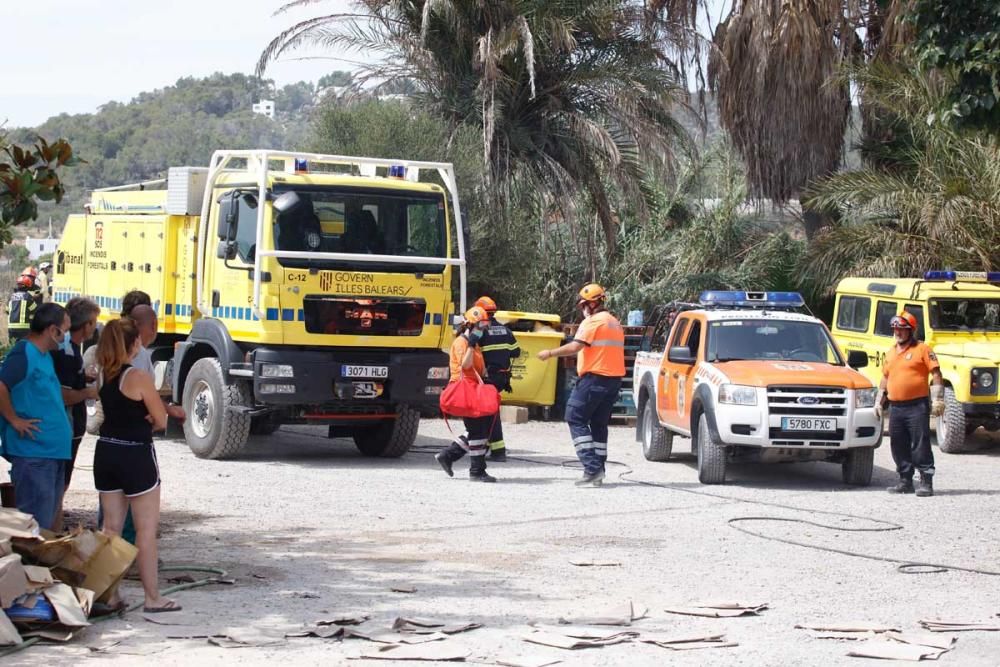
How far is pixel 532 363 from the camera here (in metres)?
20.5

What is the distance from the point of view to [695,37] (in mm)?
26141

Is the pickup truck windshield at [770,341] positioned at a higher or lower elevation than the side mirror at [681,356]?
higher

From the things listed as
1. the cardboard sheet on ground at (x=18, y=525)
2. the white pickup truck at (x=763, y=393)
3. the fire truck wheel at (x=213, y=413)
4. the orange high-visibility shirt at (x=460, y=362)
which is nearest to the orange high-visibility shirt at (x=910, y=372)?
the white pickup truck at (x=763, y=393)

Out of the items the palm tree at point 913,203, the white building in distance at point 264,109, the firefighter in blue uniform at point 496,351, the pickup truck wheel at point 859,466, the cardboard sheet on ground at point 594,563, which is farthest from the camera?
the white building in distance at point 264,109

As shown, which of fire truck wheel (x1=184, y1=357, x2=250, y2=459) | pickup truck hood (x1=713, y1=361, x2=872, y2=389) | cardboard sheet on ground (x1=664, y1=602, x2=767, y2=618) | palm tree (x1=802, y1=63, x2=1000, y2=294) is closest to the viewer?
cardboard sheet on ground (x1=664, y1=602, x2=767, y2=618)

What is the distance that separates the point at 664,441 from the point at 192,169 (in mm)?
6071

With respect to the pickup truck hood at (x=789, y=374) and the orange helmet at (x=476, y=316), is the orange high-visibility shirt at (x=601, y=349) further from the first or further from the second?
the pickup truck hood at (x=789, y=374)

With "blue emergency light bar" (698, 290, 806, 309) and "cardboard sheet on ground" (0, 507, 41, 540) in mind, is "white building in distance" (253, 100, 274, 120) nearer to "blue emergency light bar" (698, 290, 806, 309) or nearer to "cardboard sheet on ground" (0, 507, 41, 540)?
"blue emergency light bar" (698, 290, 806, 309)

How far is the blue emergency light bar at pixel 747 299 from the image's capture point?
16.2m

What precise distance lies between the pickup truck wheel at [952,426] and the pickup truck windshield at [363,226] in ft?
22.5

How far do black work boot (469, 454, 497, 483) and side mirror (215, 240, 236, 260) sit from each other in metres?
3.32

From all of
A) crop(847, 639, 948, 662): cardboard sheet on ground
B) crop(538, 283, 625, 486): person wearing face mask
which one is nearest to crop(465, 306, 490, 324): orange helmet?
crop(538, 283, 625, 486): person wearing face mask

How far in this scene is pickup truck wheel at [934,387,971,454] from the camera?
1770 centimetres

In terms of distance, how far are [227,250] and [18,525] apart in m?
7.60
